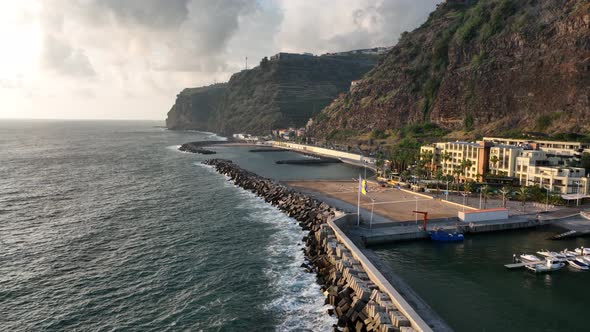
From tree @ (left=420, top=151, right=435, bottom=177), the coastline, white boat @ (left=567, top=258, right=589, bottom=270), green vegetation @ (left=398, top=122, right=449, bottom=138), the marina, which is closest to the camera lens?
the coastline

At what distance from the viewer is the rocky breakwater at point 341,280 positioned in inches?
1393

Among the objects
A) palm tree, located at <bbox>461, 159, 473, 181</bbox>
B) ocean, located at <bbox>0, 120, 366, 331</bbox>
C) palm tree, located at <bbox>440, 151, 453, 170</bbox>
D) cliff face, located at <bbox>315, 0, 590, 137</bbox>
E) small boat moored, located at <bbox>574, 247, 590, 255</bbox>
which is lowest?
ocean, located at <bbox>0, 120, 366, 331</bbox>

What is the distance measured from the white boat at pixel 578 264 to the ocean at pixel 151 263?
3398cm

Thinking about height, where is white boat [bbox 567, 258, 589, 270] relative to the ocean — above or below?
above

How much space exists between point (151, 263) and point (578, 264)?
55.0m

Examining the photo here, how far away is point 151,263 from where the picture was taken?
54.2 meters

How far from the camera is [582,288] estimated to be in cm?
4719

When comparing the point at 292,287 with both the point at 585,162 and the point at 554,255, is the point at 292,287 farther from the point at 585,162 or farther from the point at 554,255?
the point at 585,162

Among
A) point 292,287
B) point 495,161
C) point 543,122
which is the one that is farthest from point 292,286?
point 543,122

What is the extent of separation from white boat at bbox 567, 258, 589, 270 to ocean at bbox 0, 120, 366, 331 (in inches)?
1338

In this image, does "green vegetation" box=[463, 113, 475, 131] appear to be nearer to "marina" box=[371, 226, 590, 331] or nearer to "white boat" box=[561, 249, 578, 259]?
"marina" box=[371, 226, 590, 331]

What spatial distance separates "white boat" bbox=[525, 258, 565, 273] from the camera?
5113 centimetres

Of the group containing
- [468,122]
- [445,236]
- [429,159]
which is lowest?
[445,236]

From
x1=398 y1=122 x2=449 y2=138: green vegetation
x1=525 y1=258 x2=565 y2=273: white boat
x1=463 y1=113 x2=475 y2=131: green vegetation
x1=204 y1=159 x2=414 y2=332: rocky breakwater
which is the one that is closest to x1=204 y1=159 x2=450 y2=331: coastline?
x1=204 y1=159 x2=414 y2=332: rocky breakwater
